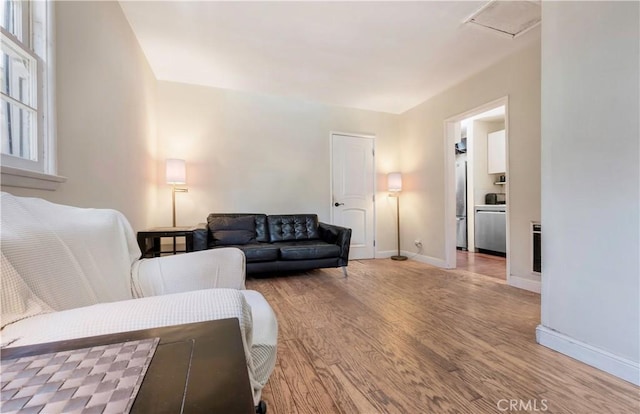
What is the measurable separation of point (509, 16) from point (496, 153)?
321 cm

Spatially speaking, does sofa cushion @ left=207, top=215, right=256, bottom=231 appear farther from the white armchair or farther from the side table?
the white armchair

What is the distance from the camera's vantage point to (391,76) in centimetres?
329

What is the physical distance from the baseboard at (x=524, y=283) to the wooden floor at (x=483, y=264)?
0.23 metres

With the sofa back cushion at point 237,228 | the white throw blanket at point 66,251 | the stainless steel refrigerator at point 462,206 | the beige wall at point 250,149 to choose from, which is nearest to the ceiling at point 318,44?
the beige wall at point 250,149

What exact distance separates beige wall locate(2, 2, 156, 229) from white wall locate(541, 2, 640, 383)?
2707 mm

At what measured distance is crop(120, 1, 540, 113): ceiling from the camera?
2172 millimetres

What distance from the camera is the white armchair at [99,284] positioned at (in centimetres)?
55

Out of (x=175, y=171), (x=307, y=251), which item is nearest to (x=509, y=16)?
(x=307, y=251)

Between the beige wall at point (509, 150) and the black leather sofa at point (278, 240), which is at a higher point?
the beige wall at point (509, 150)


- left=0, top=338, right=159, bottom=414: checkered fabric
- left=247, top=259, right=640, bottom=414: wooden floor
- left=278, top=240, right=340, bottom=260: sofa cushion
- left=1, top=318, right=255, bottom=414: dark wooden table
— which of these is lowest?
left=247, top=259, right=640, bottom=414: wooden floor

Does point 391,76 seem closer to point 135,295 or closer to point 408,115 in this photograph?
point 408,115

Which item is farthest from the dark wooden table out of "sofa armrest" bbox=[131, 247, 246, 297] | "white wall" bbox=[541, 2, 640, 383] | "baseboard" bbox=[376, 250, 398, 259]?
"baseboard" bbox=[376, 250, 398, 259]

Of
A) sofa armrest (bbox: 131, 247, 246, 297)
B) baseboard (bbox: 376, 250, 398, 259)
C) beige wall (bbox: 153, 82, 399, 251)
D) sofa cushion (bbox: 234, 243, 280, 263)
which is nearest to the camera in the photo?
sofa armrest (bbox: 131, 247, 246, 297)

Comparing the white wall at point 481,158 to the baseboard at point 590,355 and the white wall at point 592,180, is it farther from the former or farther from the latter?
the baseboard at point 590,355
